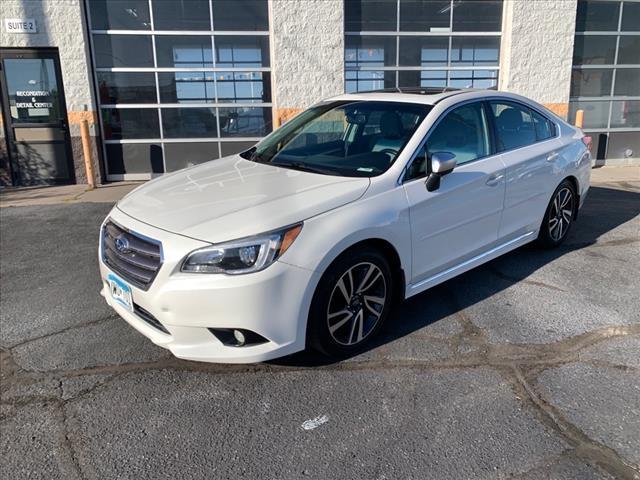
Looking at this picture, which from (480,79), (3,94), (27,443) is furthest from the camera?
(480,79)

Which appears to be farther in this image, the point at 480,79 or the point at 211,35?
the point at 480,79

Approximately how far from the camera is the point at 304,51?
9930 millimetres

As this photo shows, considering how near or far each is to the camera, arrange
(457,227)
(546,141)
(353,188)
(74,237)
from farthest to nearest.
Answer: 1. (74,237)
2. (546,141)
3. (457,227)
4. (353,188)

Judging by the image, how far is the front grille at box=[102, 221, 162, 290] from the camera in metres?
3.02

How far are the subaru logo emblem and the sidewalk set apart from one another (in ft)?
18.2

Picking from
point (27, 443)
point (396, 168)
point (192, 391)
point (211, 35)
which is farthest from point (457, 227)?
point (211, 35)

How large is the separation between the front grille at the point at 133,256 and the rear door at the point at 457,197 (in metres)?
1.62

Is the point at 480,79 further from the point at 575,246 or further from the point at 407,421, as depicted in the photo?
the point at 407,421

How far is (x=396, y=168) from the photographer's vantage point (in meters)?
3.60

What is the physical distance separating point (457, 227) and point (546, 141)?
5.67ft

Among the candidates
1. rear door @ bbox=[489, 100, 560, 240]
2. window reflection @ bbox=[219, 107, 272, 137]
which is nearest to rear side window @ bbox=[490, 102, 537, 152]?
rear door @ bbox=[489, 100, 560, 240]

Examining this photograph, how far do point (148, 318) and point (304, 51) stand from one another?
308 inches

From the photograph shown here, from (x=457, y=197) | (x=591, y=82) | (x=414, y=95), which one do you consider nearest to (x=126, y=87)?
(x=414, y=95)

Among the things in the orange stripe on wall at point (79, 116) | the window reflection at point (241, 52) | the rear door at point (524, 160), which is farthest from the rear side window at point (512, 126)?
the orange stripe on wall at point (79, 116)
